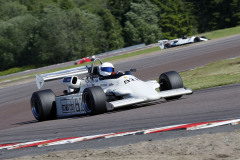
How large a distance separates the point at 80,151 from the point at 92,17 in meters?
75.9

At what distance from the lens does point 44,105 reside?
13695 millimetres

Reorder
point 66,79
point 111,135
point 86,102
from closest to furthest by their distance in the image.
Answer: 1. point 111,135
2. point 86,102
3. point 66,79

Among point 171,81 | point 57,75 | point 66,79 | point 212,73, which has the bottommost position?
point 212,73

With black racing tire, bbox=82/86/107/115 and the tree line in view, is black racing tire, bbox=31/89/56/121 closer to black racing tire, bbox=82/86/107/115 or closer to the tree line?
black racing tire, bbox=82/86/107/115

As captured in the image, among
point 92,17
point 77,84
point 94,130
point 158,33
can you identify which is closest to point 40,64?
point 92,17

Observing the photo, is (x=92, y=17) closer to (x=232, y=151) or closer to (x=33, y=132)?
(x=33, y=132)

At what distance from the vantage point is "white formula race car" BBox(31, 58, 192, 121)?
464 inches

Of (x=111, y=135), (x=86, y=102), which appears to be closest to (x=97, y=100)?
(x=86, y=102)

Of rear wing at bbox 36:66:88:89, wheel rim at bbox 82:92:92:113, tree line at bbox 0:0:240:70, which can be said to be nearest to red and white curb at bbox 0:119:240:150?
wheel rim at bbox 82:92:92:113

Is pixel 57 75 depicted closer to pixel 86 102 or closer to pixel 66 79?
pixel 66 79

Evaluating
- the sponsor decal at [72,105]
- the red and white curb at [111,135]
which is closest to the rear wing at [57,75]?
the sponsor decal at [72,105]

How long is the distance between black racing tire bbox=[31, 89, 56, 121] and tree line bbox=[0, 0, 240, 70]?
58265mm

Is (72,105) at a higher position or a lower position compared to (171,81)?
lower

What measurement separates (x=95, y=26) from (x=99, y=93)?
69.8 metres
